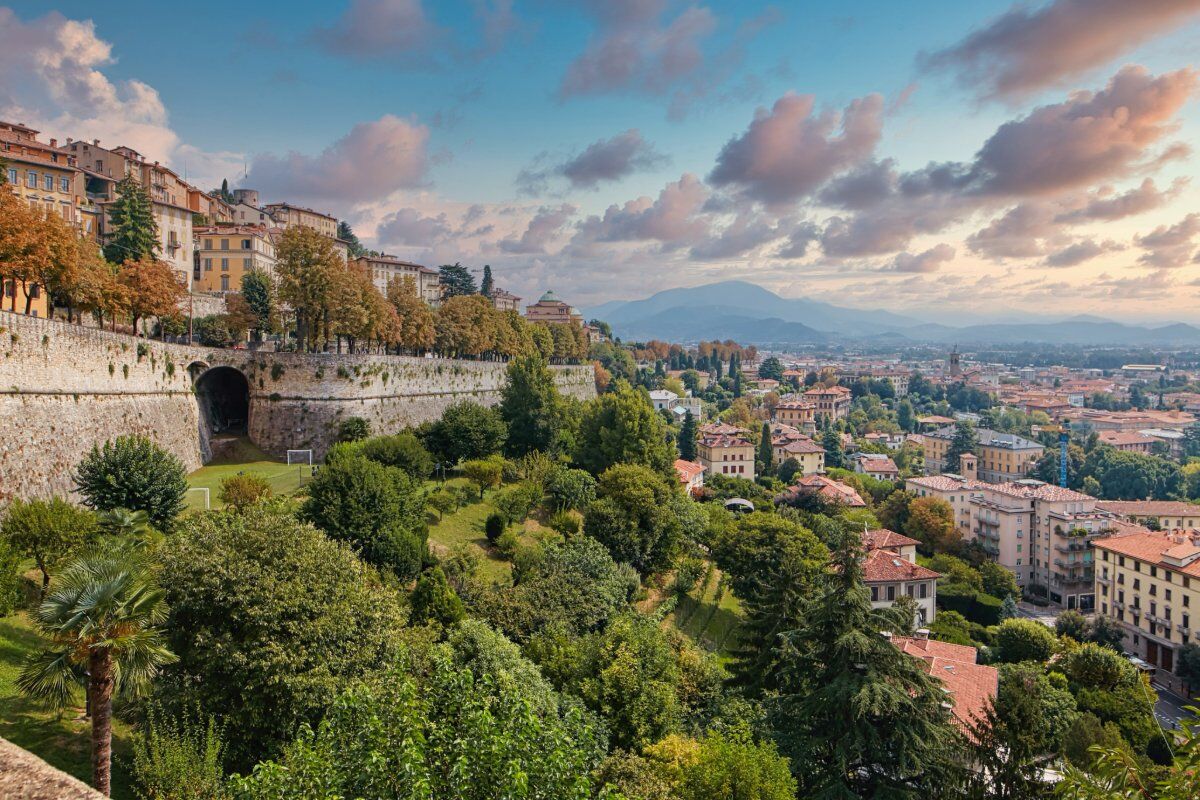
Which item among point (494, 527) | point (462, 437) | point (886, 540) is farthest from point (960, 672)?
point (462, 437)

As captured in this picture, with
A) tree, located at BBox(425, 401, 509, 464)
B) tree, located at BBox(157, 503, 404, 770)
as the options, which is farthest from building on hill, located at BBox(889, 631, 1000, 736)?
tree, located at BBox(425, 401, 509, 464)

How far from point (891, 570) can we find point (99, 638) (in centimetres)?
4187

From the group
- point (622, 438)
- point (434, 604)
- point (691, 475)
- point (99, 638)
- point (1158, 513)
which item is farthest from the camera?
point (1158, 513)

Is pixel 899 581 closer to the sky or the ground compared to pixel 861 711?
closer to the ground

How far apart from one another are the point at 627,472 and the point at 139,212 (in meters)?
38.6

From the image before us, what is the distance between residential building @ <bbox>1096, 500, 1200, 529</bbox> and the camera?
2714 inches

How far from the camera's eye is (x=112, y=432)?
81.7 ft

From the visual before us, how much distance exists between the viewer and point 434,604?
62.6 feet

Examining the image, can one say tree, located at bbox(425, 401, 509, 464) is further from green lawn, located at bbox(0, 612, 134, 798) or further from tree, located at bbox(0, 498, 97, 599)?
green lawn, located at bbox(0, 612, 134, 798)

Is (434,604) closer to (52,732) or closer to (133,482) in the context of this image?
(52,732)

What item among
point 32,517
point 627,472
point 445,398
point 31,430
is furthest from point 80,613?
point 445,398

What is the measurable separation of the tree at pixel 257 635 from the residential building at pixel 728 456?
6463cm

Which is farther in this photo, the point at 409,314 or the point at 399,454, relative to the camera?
the point at 409,314

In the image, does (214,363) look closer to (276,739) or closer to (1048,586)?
(276,739)
